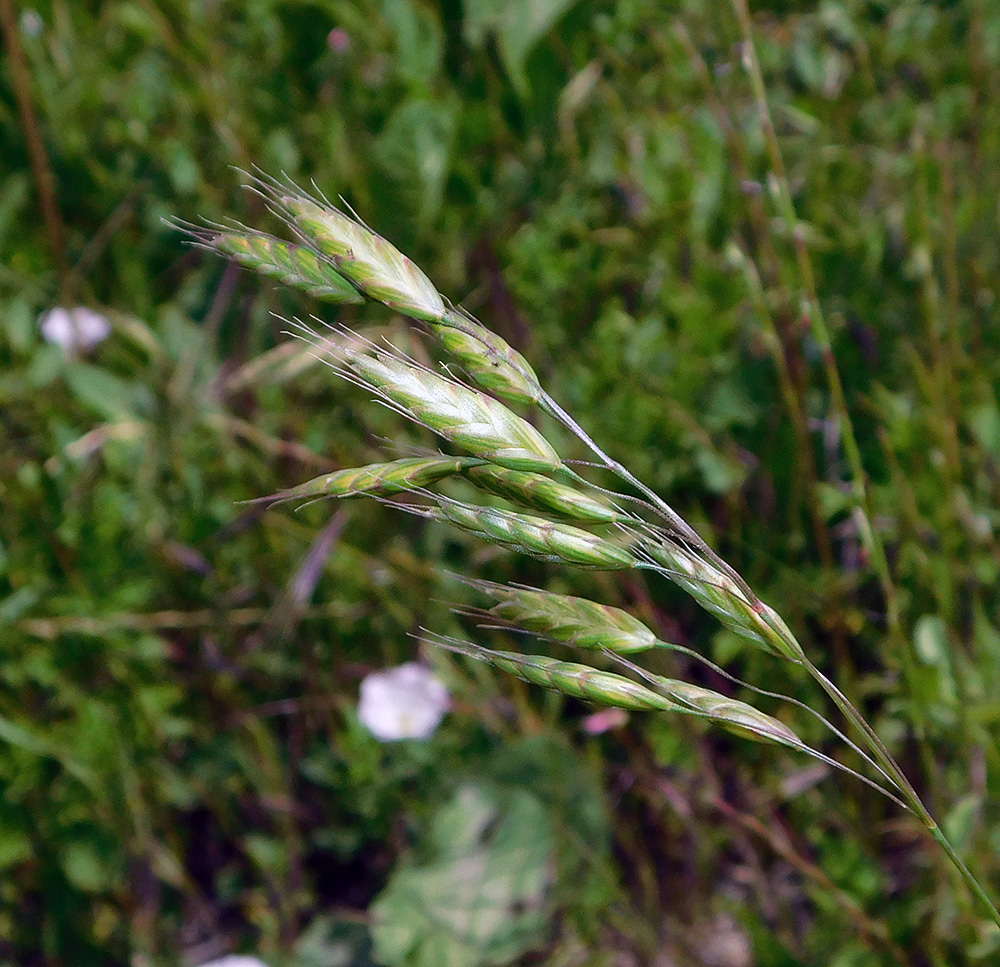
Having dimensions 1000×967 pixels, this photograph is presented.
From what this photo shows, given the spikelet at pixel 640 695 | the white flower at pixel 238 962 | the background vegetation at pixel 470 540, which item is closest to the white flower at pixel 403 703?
the background vegetation at pixel 470 540

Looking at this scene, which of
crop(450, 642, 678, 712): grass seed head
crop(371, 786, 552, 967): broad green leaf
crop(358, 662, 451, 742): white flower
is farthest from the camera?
crop(358, 662, 451, 742): white flower

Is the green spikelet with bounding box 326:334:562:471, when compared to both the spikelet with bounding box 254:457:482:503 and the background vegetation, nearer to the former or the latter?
the spikelet with bounding box 254:457:482:503

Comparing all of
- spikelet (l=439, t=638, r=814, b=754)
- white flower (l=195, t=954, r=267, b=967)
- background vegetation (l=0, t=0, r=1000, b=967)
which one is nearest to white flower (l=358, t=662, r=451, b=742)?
background vegetation (l=0, t=0, r=1000, b=967)

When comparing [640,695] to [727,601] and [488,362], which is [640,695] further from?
[488,362]

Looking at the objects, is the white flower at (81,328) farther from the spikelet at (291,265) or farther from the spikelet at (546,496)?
the spikelet at (546,496)

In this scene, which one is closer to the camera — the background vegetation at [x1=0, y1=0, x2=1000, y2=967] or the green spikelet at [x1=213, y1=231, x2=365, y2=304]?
the green spikelet at [x1=213, y1=231, x2=365, y2=304]

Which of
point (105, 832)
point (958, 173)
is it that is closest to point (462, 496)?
point (105, 832)
